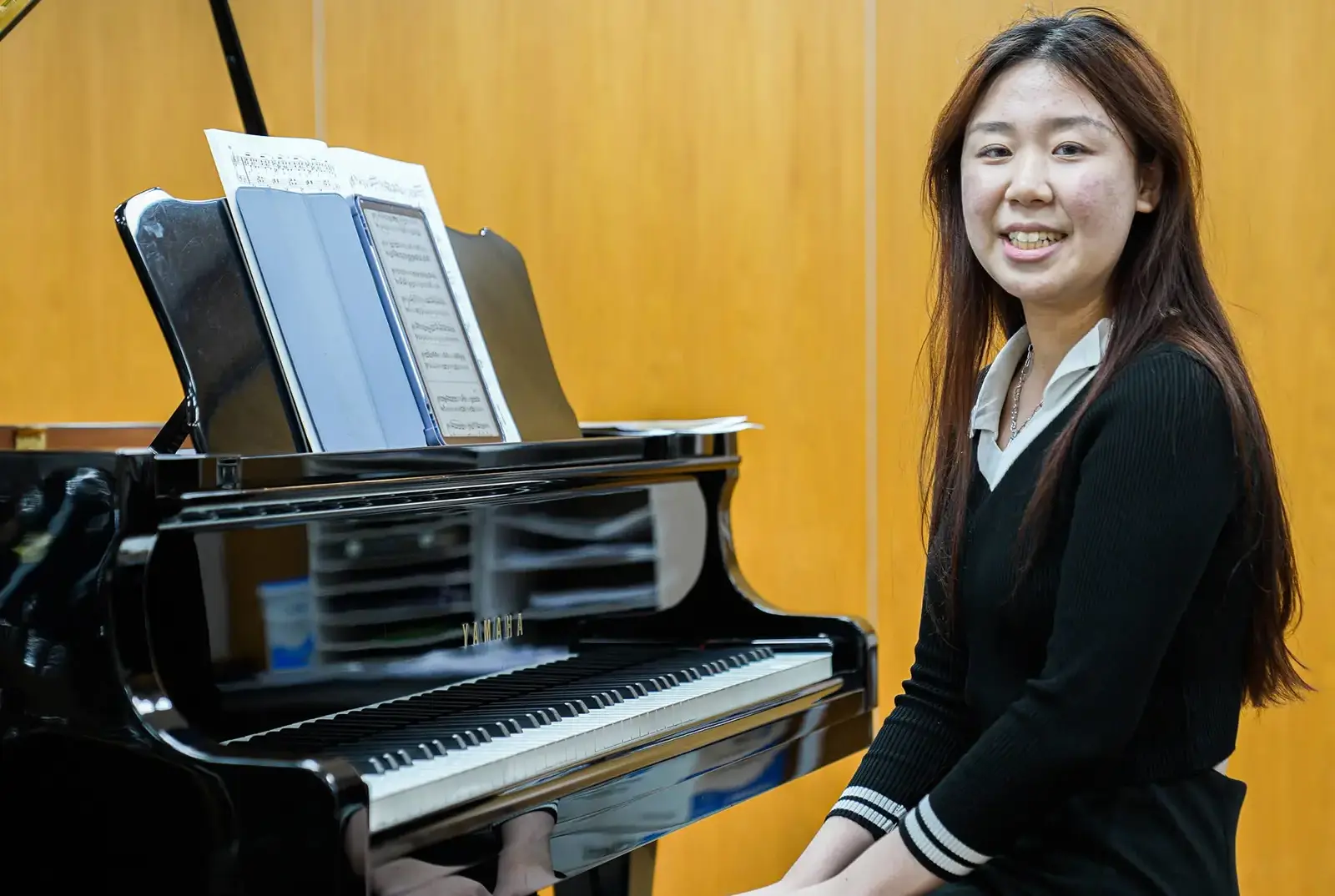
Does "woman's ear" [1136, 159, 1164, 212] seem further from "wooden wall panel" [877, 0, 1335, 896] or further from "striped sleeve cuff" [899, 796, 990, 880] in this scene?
"wooden wall panel" [877, 0, 1335, 896]

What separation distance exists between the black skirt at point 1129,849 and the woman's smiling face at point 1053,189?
0.44 m

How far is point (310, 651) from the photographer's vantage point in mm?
1584

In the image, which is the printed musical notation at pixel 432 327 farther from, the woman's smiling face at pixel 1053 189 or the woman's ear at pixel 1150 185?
the woman's ear at pixel 1150 185

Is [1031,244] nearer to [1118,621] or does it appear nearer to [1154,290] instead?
[1154,290]

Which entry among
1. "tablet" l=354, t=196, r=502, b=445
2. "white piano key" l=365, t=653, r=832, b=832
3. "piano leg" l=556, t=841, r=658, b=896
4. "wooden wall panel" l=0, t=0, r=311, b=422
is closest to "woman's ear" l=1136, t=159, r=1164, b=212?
"white piano key" l=365, t=653, r=832, b=832

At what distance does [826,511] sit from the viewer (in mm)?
3201

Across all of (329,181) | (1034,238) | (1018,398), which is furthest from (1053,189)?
(329,181)

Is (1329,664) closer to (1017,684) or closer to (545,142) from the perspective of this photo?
(1017,684)

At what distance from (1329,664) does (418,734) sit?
202 centimetres

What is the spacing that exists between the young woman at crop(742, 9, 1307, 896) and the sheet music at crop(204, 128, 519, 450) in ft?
2.71

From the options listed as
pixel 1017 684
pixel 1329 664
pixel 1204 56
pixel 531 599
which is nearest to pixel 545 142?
pixel 1204 56

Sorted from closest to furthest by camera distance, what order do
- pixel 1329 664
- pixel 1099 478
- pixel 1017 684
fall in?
pixel 1099 478, pixel 1017 684, pixel 1329 664

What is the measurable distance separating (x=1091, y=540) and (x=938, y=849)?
0.28m

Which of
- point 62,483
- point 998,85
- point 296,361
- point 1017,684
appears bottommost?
point 1017,684
